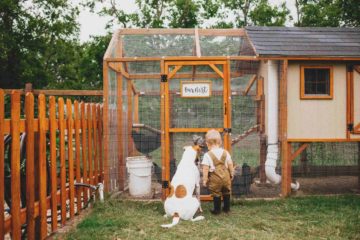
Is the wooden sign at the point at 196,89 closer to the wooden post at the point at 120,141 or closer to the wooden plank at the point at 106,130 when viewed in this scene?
the wooden plank at the point at 106,130

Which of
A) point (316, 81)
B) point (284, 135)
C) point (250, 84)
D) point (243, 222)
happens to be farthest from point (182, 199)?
point (316, 81)

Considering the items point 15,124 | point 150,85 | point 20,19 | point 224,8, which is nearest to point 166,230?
point 15,124

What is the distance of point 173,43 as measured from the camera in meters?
9.34

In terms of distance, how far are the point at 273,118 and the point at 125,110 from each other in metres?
3.14

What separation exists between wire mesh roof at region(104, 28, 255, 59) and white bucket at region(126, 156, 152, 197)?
2.39 metres

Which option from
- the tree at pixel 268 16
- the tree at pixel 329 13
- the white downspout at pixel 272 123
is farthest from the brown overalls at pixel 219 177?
the tree at pixel 268 16

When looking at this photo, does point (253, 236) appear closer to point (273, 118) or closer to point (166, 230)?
point (166, 230)

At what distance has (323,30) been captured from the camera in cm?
995

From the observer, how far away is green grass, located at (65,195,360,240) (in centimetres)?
562

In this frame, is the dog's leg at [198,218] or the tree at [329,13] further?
the tree at [329,13]

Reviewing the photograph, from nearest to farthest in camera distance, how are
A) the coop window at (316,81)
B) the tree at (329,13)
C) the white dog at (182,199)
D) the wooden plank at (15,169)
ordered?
the wooden plank at (15,169) → the white dog at (182,199) → the coop window at (316,81) → the tree at (329,13)

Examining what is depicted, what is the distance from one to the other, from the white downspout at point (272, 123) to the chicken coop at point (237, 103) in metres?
0.02

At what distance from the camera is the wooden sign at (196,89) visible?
25.0 feet

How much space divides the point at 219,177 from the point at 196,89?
1790mm
